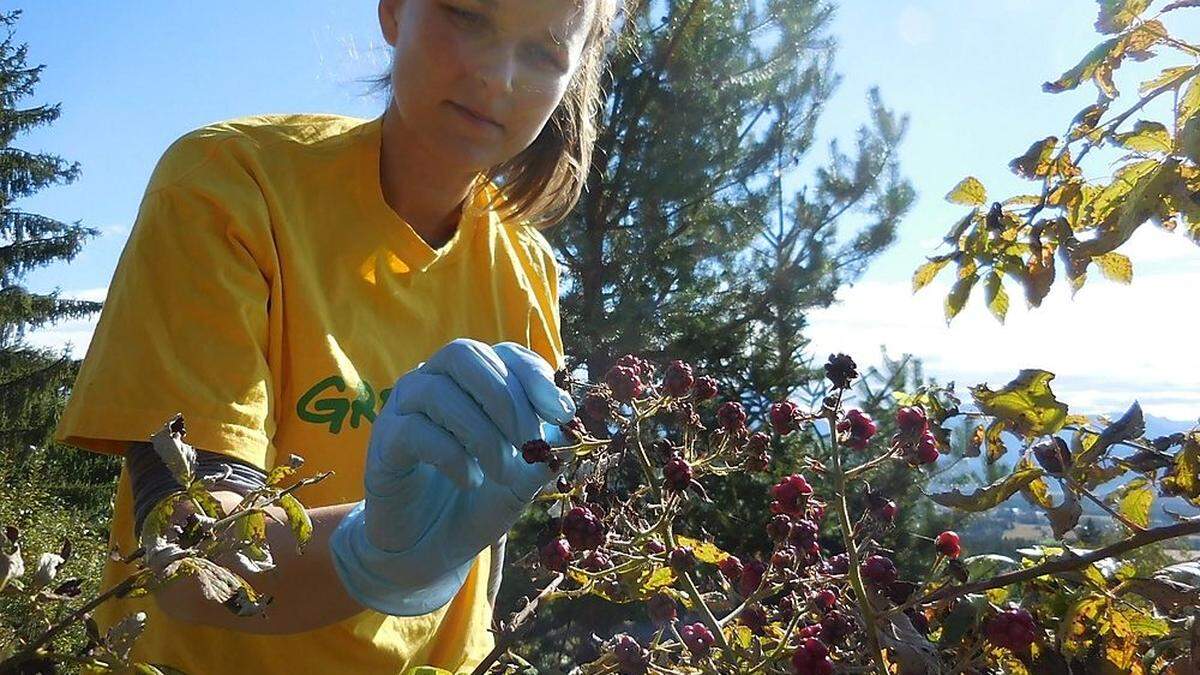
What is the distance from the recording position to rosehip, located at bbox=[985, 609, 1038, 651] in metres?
0.59

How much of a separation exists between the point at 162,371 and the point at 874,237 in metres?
6.31

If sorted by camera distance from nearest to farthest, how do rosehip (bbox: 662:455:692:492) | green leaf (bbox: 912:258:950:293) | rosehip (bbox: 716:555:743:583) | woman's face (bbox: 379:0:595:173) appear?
1. rosehip (bbox: 662:455:692:492)
2. rosehip (bbox: 716:555:743:583)
3. green leaf (bbox: 912:258:950:293)
4. woman's face (bbox: 379:0:595:173)

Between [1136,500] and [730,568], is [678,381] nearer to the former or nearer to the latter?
[730,568]

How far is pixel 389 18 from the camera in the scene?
1.32 m

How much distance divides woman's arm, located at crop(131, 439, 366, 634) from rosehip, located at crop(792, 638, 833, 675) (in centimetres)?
49

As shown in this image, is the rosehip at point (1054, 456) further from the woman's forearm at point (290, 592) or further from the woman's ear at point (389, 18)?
the woman's ear at point (389, 18)

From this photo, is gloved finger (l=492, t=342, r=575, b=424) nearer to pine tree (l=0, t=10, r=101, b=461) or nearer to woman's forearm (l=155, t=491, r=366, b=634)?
woman's forearm (l=155, t=491, r=366, b=634)

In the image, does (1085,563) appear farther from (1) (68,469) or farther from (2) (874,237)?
(1) (68,469)

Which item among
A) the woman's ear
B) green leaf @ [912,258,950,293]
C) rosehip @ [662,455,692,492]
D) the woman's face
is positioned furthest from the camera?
the woman's ear

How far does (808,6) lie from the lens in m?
6.38

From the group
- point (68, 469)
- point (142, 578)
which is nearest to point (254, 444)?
point (142, 578)

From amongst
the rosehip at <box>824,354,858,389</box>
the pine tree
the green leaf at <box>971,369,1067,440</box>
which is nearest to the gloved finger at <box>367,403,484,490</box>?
the rosehip at <box>824,354,858,389</box>

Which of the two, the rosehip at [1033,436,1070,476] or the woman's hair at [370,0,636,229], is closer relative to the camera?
the rosehip at [1033,436,1070,476]

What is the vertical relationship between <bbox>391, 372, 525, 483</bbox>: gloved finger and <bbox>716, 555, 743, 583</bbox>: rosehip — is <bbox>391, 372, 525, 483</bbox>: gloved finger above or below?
above
